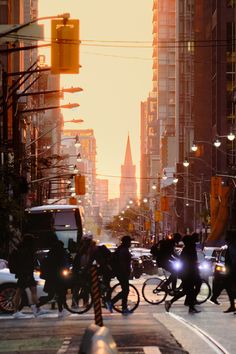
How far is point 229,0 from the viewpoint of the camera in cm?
12194

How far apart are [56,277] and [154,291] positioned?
2986 mm

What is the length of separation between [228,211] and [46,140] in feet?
188

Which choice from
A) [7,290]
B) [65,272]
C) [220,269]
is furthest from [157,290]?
[7,290]

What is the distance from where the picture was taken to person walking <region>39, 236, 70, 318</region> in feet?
80.5

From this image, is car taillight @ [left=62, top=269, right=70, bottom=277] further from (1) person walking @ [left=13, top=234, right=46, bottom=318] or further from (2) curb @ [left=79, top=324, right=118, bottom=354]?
(2) curb @ [left=79, top=324, right=118, bottom=354]

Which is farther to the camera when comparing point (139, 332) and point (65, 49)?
point (65, 49)

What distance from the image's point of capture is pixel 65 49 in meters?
20.5

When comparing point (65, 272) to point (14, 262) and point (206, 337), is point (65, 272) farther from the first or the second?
point (206, 337)

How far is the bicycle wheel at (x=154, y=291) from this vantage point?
26.6 m

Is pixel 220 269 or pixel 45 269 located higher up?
pixel 45 269

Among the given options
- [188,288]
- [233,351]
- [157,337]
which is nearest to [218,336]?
[157,337]

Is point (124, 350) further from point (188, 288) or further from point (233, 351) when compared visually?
point (188, 288)

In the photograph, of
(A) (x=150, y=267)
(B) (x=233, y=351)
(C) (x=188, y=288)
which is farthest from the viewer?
(A) (x=150, y=267)

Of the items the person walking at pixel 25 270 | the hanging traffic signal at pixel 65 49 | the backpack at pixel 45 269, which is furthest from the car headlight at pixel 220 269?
the hanging traffic signal at pixel 65 49
